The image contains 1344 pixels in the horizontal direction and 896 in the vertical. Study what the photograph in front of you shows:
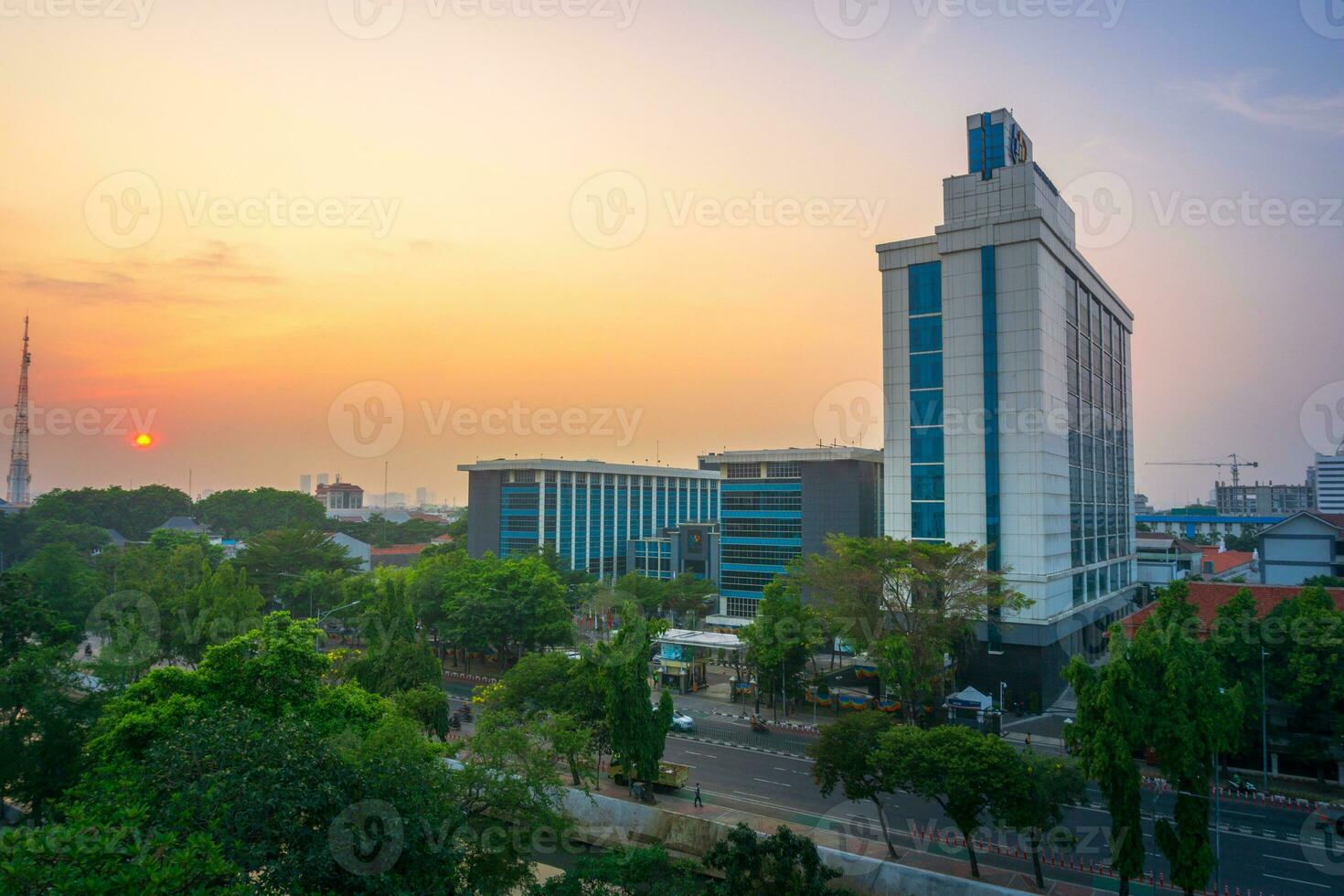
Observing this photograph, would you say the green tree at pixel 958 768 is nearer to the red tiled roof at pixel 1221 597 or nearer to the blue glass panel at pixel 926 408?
the red tiled roof at pixel 1221 597

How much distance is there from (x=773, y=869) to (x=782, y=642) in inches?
934

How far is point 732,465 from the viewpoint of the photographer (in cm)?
6438

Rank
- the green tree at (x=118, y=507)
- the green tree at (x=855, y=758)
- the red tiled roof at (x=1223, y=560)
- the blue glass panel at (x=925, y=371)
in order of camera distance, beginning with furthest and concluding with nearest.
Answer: the green tree at (x=118, y=507), the red tiled roof at (x=1223, y=560), the blue glass panel at (x=925, y=371), the green tree at (x=855, y=758)

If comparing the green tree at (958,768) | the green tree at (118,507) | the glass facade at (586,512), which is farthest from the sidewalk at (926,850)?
the green tree at (118,507)

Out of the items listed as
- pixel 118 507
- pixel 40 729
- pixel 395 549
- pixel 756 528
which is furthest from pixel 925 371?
pixel 118 507

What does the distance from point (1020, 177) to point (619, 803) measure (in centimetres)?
3794

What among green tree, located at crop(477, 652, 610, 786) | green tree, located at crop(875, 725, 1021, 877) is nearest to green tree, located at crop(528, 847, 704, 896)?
green tree, located at crop(875, 725, 1021, 877)

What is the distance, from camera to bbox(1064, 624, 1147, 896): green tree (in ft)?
66.5

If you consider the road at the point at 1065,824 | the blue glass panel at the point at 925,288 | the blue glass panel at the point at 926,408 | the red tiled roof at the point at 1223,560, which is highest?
the blue glass panel at the point at 925,288

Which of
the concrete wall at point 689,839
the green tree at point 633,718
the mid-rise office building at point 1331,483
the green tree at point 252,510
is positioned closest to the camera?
the concrete wall at point 689,839

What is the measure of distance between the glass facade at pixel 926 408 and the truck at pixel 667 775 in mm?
21446

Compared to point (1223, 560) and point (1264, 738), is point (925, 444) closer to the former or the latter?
point (1264, 738)

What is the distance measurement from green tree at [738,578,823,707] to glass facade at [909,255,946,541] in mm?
9057

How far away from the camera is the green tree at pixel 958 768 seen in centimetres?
2183
